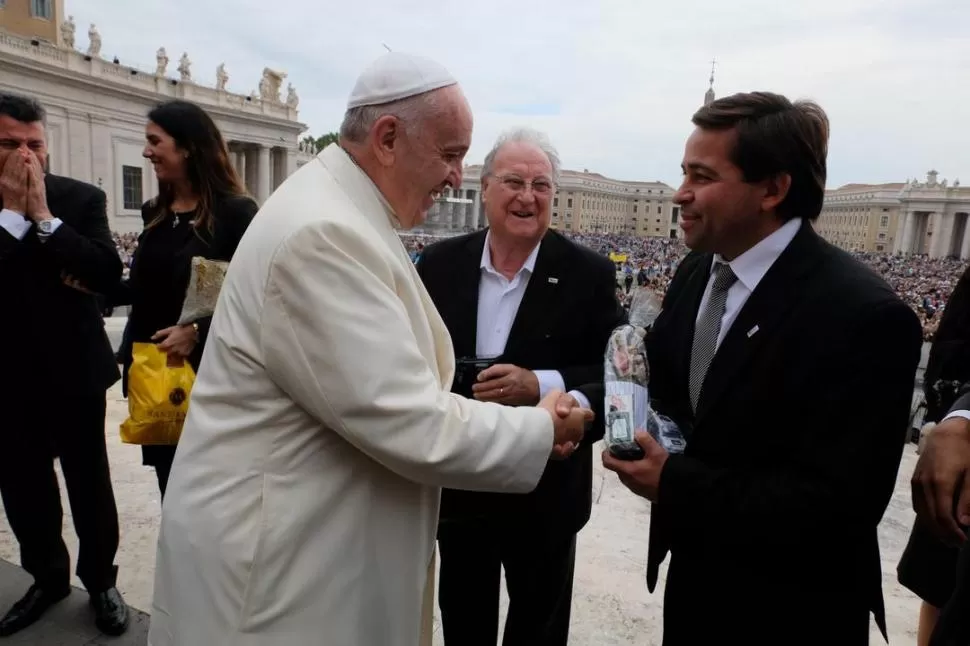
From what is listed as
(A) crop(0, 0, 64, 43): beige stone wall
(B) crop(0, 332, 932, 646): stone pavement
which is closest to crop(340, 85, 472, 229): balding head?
(B) crop(0, 332, 932, 646): stone pavement

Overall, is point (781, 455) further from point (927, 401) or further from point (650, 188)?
point (650, 188)

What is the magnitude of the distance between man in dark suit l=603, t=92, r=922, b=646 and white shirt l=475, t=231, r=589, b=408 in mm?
879

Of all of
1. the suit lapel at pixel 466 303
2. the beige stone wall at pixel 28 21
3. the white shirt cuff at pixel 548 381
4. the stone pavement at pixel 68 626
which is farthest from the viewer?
the beige stone wall at pixel 28 21

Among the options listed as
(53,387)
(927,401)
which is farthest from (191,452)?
(927,401)

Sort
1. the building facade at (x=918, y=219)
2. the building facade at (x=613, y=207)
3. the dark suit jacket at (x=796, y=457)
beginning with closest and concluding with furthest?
the dark suit jacket at (x=796, y=457)
the building facade at (x=918, y=219)
the building facade at (x=613, y=207)

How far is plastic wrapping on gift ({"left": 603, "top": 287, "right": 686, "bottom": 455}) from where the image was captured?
1.57 metres

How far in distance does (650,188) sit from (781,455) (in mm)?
143683

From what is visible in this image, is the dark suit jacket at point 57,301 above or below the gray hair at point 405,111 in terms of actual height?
below

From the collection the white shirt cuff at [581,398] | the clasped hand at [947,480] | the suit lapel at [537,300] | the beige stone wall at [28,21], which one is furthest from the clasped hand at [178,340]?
the beige stone wall at [28,21]

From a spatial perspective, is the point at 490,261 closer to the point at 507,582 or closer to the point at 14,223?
the point at 507,582

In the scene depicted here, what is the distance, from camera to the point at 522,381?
2.23 metres

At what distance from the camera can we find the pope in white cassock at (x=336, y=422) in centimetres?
130

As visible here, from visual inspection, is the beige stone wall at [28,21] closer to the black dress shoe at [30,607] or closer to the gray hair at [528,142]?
the black dress shoe at [30,607]

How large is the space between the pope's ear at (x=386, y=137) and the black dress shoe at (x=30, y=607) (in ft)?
9.05
